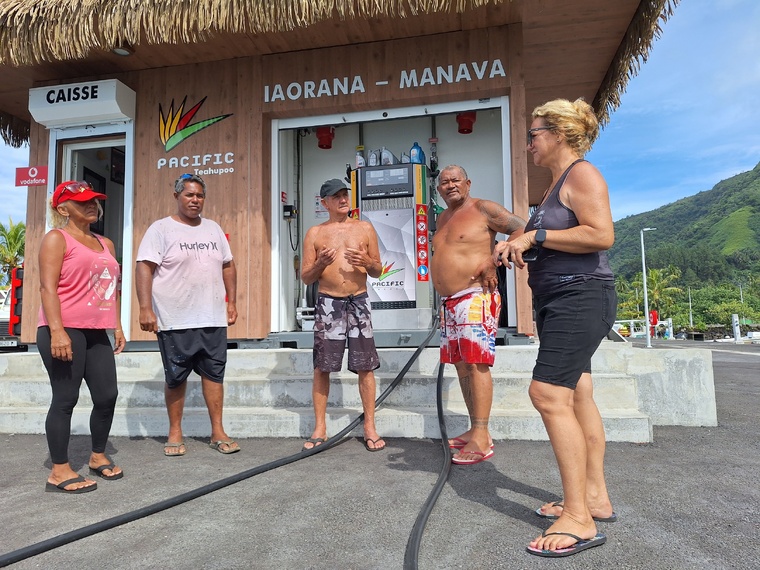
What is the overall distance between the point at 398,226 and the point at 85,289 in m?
3.63

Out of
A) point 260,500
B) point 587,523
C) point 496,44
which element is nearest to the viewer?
point 587,523

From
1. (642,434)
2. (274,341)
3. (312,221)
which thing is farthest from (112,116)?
(642,434)

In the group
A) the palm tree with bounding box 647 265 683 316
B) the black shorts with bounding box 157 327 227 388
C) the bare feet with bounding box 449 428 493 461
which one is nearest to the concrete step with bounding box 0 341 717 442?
the bare feet with bounding box 449 428 493 461

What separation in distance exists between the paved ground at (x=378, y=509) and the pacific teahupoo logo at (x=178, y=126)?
11.8 feet

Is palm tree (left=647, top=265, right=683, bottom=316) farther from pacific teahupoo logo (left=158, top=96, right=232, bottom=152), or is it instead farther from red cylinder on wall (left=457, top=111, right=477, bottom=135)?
pacific teahupoo logo (left=158, top=96, right=232, bottom=152)

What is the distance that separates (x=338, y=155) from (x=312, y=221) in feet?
3.14

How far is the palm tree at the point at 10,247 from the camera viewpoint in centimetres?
3064

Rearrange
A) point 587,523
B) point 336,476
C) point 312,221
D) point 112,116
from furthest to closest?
point 312,221
point 112,116
point 336,476
point 587,523

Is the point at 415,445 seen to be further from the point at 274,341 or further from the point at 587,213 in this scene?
the point at 274,341

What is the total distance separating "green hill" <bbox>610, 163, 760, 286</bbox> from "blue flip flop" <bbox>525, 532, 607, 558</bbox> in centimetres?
11895

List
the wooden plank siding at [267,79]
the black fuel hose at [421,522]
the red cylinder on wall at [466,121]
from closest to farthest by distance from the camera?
the black fuel hose at [421,522]
the wooden plank siding at [267,79]
the red cylinder on wall at [466,121]

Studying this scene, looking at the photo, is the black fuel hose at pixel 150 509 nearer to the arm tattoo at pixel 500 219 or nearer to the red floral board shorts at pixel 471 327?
the red floral board shorts at pixel 471 327

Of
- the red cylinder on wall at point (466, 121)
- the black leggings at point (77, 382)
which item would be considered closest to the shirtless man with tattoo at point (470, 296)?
the black leggings at point (77, 382)

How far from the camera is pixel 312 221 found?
680 centimetres
